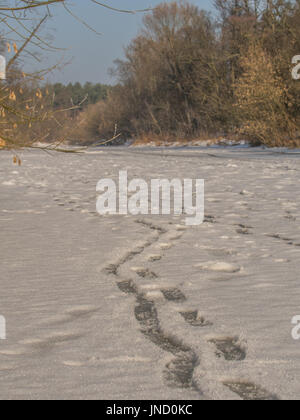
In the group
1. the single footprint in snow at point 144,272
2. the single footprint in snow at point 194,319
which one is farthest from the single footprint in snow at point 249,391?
the single footprint in snow at point 144,272

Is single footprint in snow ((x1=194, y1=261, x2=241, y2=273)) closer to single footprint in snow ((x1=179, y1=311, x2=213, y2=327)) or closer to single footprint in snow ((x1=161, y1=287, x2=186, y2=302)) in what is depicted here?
single footprint in snow ((x1=161, y1=287, x2=186, y2=302))

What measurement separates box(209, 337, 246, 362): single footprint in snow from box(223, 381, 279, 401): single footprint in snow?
185 mm

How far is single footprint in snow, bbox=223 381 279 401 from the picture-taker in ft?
5.82

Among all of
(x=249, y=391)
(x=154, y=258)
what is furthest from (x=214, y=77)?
(x=249, y=391)

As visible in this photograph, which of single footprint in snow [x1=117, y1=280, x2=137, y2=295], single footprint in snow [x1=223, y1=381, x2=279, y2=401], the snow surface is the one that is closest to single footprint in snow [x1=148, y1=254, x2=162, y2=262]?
the snow surface

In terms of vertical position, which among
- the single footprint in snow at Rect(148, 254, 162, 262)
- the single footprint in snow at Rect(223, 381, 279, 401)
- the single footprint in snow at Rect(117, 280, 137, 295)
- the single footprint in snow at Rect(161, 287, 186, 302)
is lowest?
the single footprint in snow at Rect(223, 381, 279, 401)

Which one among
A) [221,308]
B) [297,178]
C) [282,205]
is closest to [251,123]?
[297,178]

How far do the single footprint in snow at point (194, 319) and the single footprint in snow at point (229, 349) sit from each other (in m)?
0.18

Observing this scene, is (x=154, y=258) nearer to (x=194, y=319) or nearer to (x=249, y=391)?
(x=194, y=319)

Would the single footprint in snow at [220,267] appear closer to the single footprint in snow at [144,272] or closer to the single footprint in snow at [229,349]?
the single footprint in snow at [144,272]

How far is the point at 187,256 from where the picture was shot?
3822 mm

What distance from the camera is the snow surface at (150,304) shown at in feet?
6.29

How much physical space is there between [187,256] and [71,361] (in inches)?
72.3

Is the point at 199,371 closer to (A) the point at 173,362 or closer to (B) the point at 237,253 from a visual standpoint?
(A) the point at 173,362
